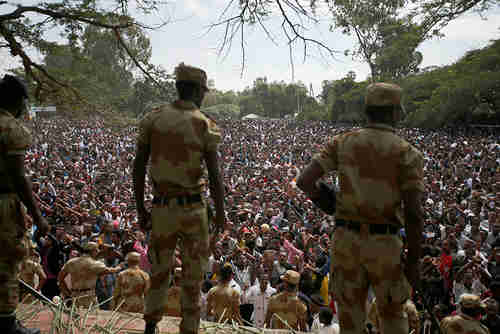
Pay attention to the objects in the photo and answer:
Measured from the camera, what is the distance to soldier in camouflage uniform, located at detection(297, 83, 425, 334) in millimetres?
2023

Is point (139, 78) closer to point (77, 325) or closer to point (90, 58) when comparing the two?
point (90, 58)

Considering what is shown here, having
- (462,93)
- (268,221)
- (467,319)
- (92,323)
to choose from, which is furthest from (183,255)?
(462,93)

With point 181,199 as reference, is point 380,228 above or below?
below

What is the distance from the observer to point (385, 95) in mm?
2150

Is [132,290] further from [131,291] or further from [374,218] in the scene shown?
[374,218]

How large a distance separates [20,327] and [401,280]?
89.0 inches

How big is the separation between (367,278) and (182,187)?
116 centimetres

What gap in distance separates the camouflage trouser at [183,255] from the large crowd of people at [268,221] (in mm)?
254

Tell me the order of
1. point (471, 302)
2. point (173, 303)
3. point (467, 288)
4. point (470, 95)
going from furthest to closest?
point (470, 95), point (467, 288), point (173, 303), point (471, 302)

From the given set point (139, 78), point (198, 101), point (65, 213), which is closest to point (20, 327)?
point (198, 101)

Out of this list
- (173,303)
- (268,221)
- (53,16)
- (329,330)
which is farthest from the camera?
(268,221)

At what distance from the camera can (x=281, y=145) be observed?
85.7 feet

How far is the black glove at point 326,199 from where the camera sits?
225 cm

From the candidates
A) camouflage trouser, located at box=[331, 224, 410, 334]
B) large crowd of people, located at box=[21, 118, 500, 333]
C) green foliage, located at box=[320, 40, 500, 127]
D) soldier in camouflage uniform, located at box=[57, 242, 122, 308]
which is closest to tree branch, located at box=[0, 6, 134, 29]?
large crowd of people, located at box=[21, 118, 500, 333]
